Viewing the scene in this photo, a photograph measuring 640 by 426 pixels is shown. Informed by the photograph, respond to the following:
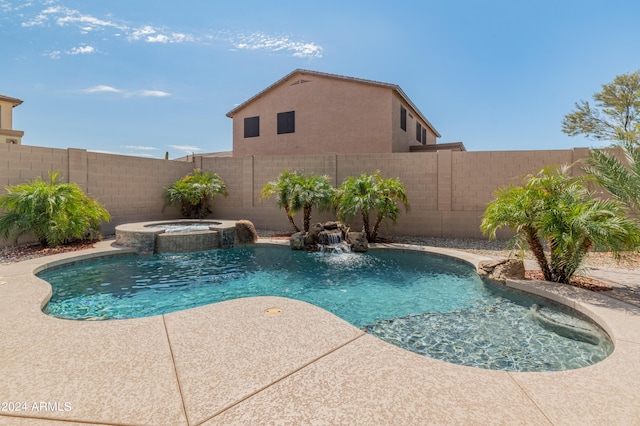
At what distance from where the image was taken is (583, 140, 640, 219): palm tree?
17.6ft

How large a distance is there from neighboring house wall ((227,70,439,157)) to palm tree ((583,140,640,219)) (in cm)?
1010

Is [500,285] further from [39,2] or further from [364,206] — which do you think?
[39,2]

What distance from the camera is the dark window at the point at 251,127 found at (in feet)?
61.8

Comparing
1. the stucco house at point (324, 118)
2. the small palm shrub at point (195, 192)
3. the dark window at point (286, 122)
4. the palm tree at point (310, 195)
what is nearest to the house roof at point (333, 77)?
the stucco house at point (324, 118)

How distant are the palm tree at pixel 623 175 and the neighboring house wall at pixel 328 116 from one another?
10097mm

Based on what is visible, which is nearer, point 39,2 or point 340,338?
point 340,338

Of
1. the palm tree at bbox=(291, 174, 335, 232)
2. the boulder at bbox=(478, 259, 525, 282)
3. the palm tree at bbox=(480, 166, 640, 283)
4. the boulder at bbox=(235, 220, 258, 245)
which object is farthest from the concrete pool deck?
the palm tree at bbox=(291, 174, 335, 232)

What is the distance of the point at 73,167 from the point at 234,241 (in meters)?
6.01

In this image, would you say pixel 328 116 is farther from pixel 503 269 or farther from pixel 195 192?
pixel 503 269

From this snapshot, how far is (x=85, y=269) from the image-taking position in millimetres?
7270

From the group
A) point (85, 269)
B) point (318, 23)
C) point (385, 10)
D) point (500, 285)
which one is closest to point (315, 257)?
point (500, 285)

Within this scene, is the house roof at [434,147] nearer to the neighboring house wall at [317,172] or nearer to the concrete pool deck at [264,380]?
the neighboring house wall at [317,172]

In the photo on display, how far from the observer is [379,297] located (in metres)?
5.73

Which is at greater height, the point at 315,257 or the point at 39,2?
the point at 39,2
